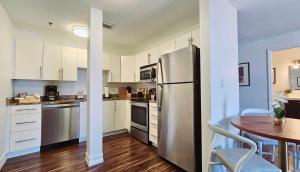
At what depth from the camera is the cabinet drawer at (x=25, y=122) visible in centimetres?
261

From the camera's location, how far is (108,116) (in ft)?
12.3

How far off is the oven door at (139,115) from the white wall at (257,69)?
7.92 ft

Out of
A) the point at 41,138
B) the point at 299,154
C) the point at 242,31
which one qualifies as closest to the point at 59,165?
the point at 41,138

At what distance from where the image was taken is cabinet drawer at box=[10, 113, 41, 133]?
2.61m

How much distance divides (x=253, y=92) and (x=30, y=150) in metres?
4.67

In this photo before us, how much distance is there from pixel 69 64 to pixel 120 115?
167 cm

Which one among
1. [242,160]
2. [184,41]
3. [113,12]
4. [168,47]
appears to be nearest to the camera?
[242,160]

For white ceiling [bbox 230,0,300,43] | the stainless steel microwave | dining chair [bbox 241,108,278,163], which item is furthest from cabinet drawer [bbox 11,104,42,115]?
white ceiling [bbox 230,0,300,43]

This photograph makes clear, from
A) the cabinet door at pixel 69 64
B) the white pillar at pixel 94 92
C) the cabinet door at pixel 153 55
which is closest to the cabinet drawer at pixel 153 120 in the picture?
the white pillar at pixel 94 92

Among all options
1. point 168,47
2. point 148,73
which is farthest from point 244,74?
point 148,73

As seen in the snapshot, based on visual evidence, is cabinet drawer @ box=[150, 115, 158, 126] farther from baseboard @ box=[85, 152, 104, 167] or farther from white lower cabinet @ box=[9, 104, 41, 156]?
white lower cabinet @ box=[9, 104, 41, 156]

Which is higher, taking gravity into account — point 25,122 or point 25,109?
point 25,109

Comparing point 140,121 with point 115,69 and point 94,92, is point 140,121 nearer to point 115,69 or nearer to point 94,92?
point 94,92

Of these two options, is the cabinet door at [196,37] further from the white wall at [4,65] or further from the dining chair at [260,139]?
the white wall at [4,65]
